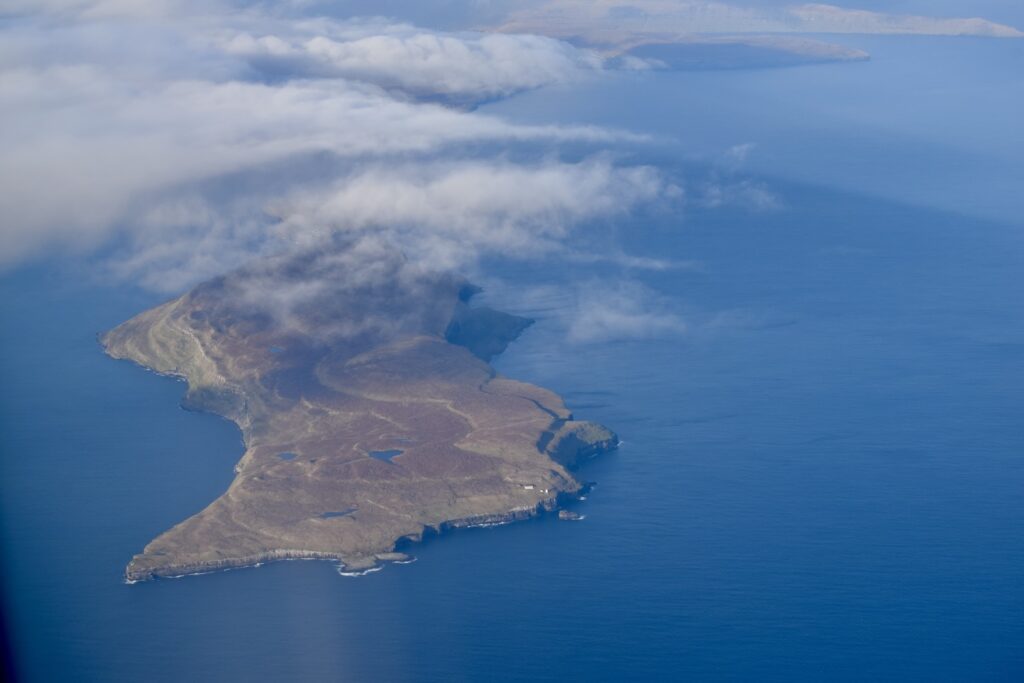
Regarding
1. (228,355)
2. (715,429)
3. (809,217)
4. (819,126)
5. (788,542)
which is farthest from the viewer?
(819,126)

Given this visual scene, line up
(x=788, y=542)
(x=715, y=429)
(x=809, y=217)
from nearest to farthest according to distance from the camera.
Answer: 1. (x=788, y=542)
2. (x=715, y=429)
3. (x=809, y=217)

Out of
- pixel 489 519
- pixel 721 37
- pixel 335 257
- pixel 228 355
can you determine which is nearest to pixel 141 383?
pixel 228 355

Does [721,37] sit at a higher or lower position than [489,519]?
higher

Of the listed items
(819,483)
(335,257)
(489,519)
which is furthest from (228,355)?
(819,483)

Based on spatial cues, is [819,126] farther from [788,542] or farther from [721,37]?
[788,542]

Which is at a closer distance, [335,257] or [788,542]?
[788,542]

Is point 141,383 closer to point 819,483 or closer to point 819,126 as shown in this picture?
point 819,483
